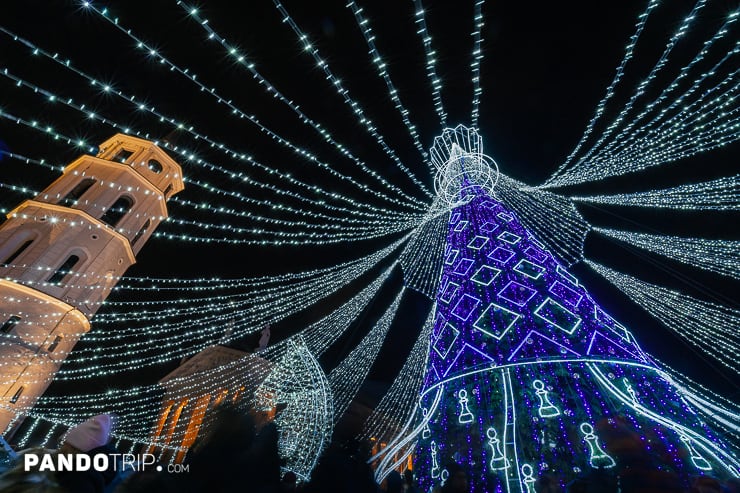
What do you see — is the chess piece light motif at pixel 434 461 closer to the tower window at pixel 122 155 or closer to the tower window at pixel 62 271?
the tower window at pixel 62 271

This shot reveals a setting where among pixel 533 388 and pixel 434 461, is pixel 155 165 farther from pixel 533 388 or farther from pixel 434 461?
pixel 533 388

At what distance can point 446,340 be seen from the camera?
507 cm

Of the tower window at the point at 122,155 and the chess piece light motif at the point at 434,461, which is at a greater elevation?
the tower window at the point at 122,155

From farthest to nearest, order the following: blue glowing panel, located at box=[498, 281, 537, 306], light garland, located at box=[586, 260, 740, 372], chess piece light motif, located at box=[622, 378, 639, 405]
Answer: light garland, located at box=[586, 260, 740, 372] < blue glowing panel, located at box=[498, 281, 537, 306] < chess piece light motif, located at box=[622, 378, 639, 405]

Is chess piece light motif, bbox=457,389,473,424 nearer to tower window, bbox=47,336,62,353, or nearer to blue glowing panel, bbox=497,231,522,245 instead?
blue glowing panel, bbox=497,231,522,245

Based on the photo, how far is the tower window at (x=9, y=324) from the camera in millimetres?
13922

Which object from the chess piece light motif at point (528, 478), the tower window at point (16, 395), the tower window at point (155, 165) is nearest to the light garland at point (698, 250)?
the chess piece light motif at point (528, 478)

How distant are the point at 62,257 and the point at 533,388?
19707 mm

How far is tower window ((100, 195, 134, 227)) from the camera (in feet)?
58.4

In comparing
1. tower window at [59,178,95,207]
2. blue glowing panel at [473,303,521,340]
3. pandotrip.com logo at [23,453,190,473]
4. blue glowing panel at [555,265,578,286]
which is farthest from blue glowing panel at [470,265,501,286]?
tower window at [59,178,95,207]

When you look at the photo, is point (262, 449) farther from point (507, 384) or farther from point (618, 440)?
point (507, 384)

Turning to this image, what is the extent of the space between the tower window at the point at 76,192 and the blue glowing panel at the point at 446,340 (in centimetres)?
1975

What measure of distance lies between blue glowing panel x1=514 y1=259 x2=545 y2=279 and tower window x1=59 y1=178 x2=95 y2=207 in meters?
20.6

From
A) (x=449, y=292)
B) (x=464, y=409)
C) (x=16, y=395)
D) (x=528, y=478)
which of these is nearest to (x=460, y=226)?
(x=449, y=292)
